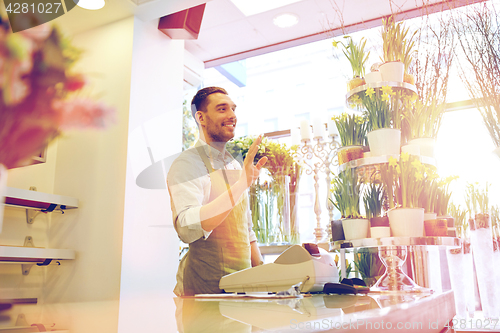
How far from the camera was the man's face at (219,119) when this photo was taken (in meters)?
1.47

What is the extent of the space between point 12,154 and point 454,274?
1590 mm

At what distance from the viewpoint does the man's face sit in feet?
4.82

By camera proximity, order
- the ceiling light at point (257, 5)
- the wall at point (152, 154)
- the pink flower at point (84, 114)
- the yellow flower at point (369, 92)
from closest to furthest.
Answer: the pink flower at point (84, 114) → the yellow flower at point (369, 92) → the wall at point (152, 154) → the ceiling light at point (257, 5)

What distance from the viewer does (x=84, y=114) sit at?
0.64 feet

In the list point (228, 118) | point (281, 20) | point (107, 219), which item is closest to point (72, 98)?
point (228, 118)

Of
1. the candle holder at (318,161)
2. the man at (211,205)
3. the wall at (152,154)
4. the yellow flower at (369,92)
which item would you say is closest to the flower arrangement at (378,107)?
the yellow flower at (369,92)

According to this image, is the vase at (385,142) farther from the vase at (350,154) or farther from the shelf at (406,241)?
the shelf at (406,241)

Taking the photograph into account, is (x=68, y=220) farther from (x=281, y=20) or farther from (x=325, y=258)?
(x=281, y=20)

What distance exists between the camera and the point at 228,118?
1.47 m

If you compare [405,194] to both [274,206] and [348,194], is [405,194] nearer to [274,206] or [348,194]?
[348,194]

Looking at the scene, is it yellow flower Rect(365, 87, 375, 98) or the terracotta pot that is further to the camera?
yellow flower Rect(365, 87, 375, 98)

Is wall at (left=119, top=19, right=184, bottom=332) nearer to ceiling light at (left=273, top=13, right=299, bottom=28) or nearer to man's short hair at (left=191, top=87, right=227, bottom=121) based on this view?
man's short hair at (left=191, top=87, right=227, bottom=121)

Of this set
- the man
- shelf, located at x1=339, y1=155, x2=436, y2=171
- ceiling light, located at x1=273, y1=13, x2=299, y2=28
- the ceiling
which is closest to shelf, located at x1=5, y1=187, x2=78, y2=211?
the man

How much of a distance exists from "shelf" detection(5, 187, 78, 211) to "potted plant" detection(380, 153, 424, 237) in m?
1.42
